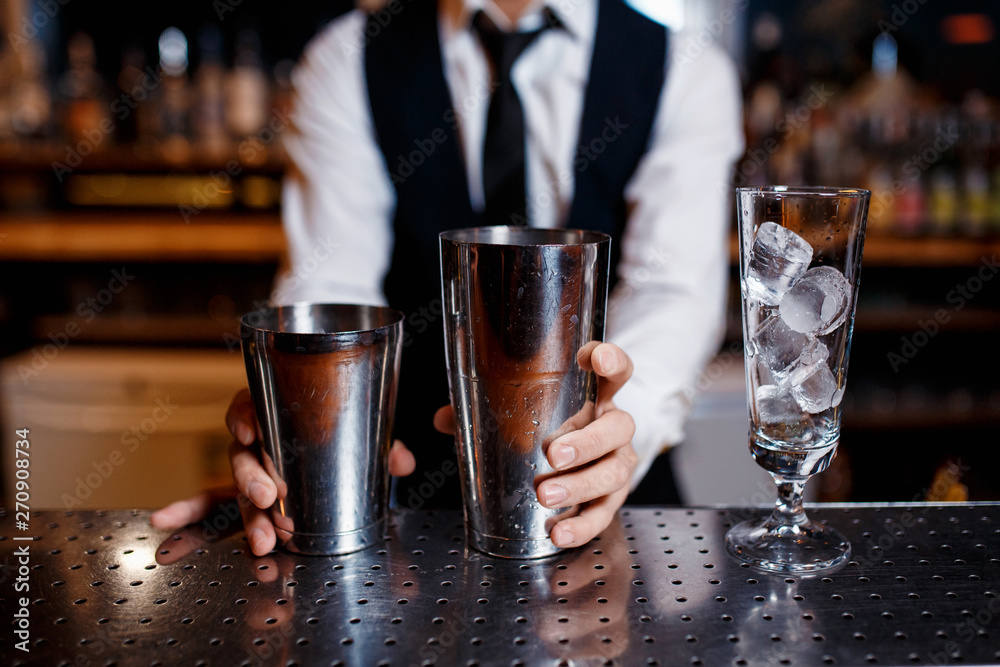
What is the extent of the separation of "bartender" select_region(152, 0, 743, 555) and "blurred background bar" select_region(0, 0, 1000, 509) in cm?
122

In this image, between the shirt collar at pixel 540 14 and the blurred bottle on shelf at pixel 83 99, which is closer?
the shirt collar at pixel 540 14

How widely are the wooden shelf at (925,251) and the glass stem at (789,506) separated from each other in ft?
6.50

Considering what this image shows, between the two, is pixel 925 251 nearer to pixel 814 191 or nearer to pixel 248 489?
pixel 814 191

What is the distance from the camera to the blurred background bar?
2801 mm

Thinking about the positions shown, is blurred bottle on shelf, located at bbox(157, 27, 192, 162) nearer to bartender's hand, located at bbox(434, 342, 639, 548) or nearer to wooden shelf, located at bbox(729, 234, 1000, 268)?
wooden shelf, located at bbox(729, 234, 1000, 268)

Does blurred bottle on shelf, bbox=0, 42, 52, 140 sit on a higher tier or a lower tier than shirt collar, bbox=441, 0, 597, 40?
higher

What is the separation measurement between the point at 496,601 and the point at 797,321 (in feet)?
1.10

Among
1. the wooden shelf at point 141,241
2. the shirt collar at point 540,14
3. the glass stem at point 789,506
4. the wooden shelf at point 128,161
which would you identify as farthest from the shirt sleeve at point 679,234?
the wooden shelf at point 128,161

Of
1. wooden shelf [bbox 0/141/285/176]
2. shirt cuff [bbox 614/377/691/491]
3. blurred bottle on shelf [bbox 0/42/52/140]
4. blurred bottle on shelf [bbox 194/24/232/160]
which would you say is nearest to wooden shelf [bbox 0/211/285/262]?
wooden shelf [bbox 0/141/285/176]

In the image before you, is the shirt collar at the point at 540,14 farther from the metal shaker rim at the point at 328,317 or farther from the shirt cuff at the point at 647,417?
the metal shaker rim at the point at 328,317

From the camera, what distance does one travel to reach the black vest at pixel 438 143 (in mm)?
1499

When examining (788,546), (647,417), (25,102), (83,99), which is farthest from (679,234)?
(25,102)

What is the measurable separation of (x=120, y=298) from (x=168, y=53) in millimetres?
1019

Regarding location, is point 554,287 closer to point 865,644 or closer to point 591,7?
point 865,644
